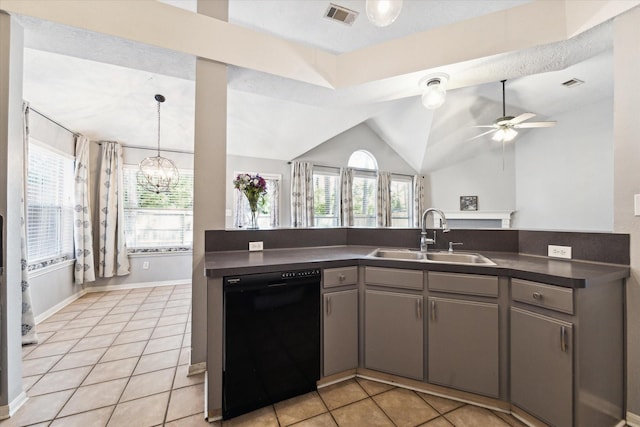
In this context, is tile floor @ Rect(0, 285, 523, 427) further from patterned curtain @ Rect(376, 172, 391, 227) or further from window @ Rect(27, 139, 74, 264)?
patterned curtain @ Rect(376, 172, 391, 227)

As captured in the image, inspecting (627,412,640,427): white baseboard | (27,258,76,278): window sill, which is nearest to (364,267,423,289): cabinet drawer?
(627,412,640,427): white baseboard

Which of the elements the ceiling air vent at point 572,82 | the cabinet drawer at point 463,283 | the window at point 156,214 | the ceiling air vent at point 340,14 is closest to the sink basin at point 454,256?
the cabinet drawer at point 463,283

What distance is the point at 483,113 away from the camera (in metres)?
5.32

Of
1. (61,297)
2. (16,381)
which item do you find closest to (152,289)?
(61,297)

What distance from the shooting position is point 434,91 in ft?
7.05

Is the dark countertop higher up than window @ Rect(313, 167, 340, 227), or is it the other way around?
window @ Rect(313, 167, 340, 227)

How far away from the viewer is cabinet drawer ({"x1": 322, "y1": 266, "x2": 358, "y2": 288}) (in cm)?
190

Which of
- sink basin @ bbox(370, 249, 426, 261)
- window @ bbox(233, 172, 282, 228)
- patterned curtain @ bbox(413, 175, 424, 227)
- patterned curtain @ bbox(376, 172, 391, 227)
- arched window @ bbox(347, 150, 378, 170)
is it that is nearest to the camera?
sink basin @ bbox(370, 249, 426, 261)

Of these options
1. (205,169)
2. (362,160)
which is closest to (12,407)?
(205,169)

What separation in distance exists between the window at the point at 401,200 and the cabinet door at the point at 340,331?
5211 millimetres

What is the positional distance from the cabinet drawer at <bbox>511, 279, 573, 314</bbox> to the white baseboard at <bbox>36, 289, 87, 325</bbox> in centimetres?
468

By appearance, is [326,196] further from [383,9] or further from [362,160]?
[383,9]

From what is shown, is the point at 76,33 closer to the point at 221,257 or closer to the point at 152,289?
the point at 221,257

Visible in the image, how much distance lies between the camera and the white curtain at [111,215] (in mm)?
4156
